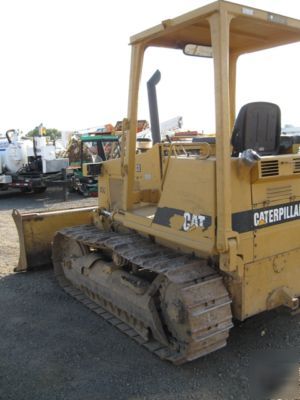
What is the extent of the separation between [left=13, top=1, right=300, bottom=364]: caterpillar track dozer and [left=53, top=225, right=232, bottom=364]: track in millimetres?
10

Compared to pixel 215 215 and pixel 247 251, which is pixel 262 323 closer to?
Answer: pixel 247 251

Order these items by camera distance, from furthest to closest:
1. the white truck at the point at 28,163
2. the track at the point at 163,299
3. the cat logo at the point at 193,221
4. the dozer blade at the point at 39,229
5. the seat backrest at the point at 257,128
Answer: the white truck at the point at 28,163 < the dozer blade at the point at 39,229 < the seat backrest at the point at 257,128 < the cat logo at the point at 193,221 < the track at the point at 163,299

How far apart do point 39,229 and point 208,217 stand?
333 cm

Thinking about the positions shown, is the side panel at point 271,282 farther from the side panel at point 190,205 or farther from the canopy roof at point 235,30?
the canopy roof at point 235,30

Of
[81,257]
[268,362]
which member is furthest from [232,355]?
[81,257]

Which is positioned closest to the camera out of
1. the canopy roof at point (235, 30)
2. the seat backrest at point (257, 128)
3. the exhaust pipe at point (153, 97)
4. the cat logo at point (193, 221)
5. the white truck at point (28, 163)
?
the canopy roof at point (235, 30)

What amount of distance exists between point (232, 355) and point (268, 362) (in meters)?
0.30

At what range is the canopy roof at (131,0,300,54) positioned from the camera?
10.4 ft

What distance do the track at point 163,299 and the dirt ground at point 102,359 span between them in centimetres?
15

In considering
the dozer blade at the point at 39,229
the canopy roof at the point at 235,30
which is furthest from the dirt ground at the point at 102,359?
the canopy roof at the point at 235,30

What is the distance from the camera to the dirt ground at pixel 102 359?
129 inches

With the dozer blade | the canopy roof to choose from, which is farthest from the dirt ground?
the canopy roof

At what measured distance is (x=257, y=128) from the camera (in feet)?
12.0

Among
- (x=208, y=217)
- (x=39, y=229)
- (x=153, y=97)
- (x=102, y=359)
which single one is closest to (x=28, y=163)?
(x=39, y=229)
